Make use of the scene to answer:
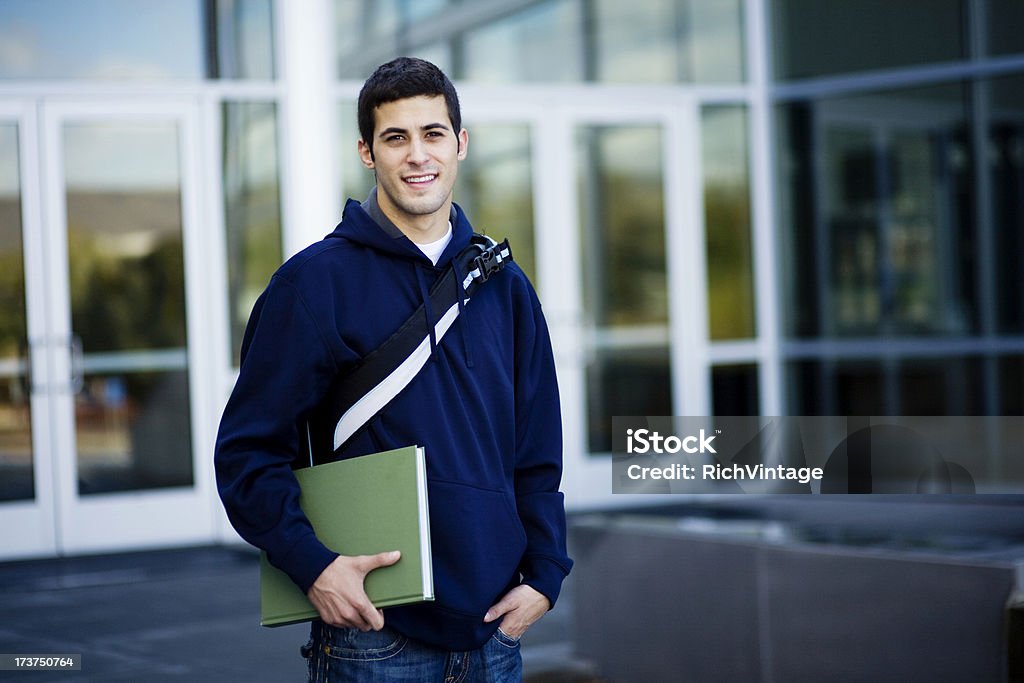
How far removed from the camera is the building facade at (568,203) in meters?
7.68

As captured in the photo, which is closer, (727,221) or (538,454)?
(538,454)

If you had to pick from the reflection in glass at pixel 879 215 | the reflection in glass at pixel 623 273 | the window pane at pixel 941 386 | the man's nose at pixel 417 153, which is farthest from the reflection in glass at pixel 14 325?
the man's nose at pixel 417 153

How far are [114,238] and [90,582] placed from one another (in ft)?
7.35

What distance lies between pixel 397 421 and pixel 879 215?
25.4 feet

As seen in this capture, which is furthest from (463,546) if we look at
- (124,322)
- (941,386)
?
(941,386)

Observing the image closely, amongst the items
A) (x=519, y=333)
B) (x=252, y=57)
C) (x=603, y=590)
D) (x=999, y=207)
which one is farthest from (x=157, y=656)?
(x=999, y=207)

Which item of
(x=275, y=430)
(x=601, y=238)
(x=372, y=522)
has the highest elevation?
(x=601, y=238)

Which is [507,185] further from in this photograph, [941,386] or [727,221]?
[941,386]

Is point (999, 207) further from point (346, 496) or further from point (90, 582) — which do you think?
point (346, 496)

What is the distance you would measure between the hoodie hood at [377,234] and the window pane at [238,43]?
6.33m

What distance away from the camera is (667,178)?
9352 mm

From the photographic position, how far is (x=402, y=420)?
207 centimetres

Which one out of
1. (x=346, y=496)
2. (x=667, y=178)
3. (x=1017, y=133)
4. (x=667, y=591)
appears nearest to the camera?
(x=346, y=496)

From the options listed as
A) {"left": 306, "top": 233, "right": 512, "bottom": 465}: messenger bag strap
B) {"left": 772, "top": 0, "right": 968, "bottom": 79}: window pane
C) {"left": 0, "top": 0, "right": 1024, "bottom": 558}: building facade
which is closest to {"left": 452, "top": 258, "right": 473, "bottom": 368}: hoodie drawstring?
{"left": 306, "top": 233, "right": 512, "bottom": 465}: messenger bag strap
